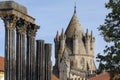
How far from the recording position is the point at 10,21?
105ft

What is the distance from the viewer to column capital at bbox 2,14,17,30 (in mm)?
32062

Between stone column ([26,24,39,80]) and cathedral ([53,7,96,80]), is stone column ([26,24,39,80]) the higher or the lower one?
the lower one

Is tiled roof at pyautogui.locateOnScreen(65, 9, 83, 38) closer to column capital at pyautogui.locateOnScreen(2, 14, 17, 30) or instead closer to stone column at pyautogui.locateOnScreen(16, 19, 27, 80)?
stone column at pyautogui.locateOnScreen(16, 19, 27, 80)

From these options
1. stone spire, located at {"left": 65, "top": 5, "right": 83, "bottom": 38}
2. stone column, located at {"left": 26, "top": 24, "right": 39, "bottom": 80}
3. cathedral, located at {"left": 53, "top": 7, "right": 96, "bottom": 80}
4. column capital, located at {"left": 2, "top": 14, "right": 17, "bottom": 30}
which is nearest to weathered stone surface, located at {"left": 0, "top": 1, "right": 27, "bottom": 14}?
column capital, located at {"left": 2, "top": 14, "right": 17, "bottom": 30}

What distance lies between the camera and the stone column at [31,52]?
1342 inches

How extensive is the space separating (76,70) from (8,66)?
297ft

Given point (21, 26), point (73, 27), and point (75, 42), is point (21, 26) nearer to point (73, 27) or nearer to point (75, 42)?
point (73, 27)

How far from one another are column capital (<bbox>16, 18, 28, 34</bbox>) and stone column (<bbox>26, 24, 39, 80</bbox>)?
2.48ft

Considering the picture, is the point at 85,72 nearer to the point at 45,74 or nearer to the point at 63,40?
the point at 63,40

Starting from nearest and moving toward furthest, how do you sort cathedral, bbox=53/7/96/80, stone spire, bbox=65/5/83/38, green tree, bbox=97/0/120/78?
green tree, bbox=97/0/120/78, cathedral, bbox=53/7/96/80, stone spire, bbox=65/5/83/38

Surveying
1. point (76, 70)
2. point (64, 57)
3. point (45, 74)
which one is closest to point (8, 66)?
point (45, 74)

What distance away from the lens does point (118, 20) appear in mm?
31469

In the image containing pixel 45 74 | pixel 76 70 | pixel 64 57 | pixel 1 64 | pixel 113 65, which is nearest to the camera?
pixel 113 65

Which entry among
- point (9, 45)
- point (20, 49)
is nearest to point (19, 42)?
point (20, 49)
